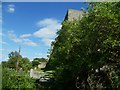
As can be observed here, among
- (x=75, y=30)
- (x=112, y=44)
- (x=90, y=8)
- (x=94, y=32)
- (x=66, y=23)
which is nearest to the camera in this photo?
(x=112, y=44)

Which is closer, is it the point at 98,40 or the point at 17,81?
the point at 98,40

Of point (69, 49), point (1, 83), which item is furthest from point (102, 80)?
point (1, 83)

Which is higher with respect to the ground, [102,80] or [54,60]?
[54,60]

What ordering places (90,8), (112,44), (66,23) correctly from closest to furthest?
(112,44), (90,8), (66,23)

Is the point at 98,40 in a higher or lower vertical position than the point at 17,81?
higher

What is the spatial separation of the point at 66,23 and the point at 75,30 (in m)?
4.16

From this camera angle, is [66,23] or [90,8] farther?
[66,23]

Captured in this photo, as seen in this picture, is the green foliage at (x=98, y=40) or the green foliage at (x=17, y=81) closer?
the green foliage at (x=98, y=40)

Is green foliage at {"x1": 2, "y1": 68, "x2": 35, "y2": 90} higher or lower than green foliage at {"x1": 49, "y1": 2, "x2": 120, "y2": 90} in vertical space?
lower

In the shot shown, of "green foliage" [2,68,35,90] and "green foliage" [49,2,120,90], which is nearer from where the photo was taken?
"green foliage" [49,2,120,90]

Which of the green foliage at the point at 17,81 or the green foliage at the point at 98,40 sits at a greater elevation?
the green foliage at the point at 98,40

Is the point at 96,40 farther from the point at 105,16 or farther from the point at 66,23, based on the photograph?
the point at 66,23

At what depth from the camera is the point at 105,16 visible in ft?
45.7

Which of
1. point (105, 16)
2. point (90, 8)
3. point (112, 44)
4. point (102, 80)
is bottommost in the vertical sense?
point (102, 80)
